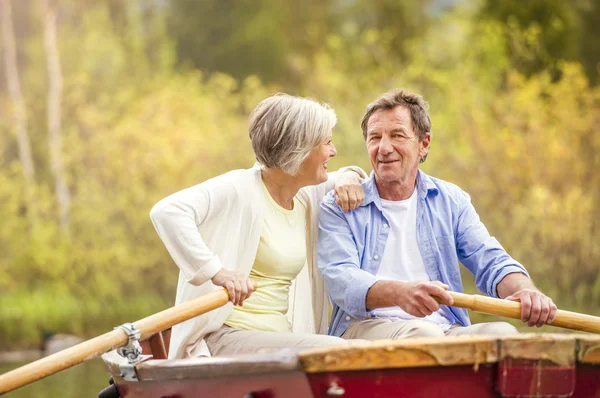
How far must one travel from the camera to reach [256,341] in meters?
2.27

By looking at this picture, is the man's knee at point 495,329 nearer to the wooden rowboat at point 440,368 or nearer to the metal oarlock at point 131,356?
the wooden rowboat at point 440,368

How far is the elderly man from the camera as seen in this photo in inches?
93.4

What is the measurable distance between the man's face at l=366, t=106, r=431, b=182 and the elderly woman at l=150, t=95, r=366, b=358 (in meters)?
0.09

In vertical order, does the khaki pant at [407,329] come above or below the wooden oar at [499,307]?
below

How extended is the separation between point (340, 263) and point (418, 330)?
30cm

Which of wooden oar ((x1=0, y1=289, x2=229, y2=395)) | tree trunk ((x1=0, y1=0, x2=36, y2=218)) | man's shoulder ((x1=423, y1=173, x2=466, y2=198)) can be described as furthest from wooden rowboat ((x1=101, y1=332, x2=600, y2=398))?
tree trunk ((x1=0, y1=0, x2=36, y2=218))

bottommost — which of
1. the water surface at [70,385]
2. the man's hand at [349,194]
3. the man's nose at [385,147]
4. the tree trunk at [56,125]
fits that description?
the water surface at [70,385]

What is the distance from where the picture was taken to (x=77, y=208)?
733 centimetres

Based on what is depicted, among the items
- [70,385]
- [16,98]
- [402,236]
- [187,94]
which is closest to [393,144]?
[402,236]

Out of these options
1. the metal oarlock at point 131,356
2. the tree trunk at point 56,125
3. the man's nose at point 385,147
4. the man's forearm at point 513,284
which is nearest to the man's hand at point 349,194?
the man's nose at point 385,147

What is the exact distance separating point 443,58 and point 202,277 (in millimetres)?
5253

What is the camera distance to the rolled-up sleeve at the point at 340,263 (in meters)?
2.26

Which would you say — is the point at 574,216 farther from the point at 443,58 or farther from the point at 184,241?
the point at 184,241

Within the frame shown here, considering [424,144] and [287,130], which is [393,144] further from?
[287,130]
